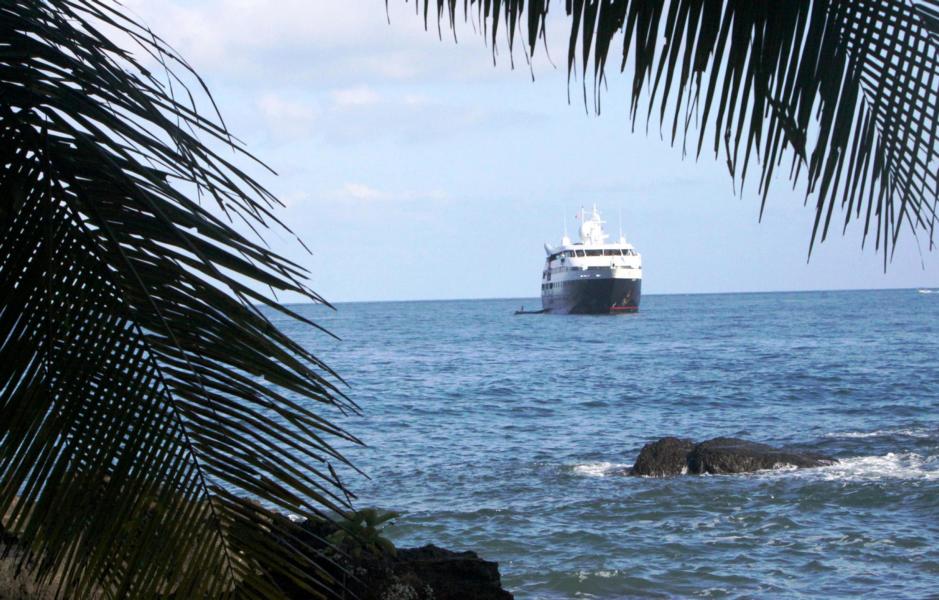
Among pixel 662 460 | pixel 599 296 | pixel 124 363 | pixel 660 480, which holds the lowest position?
pixel 660 480

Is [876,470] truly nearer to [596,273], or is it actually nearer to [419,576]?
[419,576]

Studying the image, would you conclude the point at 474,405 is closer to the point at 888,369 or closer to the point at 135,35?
the point at 888,369

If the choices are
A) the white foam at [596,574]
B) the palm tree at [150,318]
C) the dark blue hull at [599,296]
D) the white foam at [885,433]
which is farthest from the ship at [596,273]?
the palm tree at [150,318]

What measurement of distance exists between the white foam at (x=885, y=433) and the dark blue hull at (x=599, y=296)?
49.9 m

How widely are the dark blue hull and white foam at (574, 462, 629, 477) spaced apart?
52.9 m

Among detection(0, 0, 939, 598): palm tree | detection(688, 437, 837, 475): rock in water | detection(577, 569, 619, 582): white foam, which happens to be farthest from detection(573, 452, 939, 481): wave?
detection(0, 0, 939, 598): palm tree

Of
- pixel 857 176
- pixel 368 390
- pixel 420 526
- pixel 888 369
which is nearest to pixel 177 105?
pixel 857 176

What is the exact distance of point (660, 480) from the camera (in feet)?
42.0

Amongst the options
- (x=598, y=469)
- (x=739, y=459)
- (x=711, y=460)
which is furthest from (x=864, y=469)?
(x=598, y=469)

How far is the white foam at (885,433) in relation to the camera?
16453mm

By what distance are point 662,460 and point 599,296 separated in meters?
55.3

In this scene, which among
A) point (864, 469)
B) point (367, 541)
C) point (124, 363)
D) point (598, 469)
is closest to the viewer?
point (124, 363)

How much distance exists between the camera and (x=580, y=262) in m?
67.4

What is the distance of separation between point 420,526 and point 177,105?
9799 millimetres
